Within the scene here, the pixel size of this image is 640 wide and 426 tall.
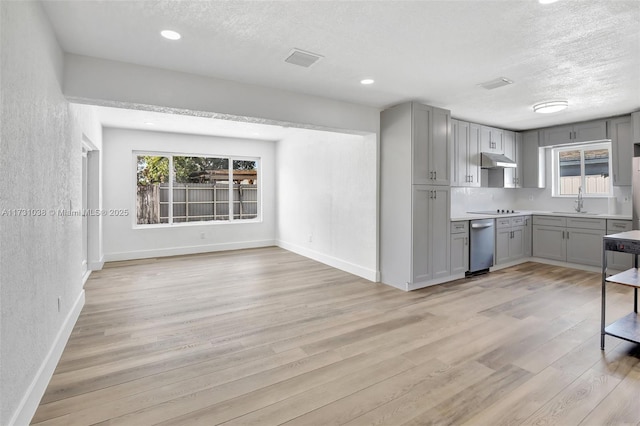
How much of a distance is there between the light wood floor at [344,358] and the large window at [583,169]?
90.6 inches

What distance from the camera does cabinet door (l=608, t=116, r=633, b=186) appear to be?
15.9 ft

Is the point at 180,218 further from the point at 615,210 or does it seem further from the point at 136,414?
the point at 615,210

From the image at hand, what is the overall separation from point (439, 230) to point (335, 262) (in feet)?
6.13

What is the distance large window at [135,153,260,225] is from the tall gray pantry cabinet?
3.98 metres

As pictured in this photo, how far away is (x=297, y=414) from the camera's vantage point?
6.10ft

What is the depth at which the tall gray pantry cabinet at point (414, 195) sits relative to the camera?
13.8ft

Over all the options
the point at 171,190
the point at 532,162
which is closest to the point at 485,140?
the point at 532,162

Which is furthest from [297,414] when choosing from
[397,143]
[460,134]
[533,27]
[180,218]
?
[180,218]

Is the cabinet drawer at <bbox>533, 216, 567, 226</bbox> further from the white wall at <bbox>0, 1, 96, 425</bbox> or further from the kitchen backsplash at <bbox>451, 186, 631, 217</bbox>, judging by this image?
the white wall at <bbox>0, 1, 96, 425</bbox>

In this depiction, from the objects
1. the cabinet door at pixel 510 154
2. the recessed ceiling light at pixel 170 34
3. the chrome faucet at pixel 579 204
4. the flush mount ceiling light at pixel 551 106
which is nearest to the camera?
the recessed ceiling light at pixel 170 34

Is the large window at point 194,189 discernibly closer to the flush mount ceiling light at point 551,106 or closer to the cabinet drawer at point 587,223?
the flush mount ceiling light at point 551,106

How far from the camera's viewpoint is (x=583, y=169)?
584cm

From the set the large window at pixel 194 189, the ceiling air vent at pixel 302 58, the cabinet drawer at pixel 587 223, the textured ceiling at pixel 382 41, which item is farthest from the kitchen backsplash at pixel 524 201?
the large window at pixel 194 189

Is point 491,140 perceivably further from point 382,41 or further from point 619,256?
point 382,41
